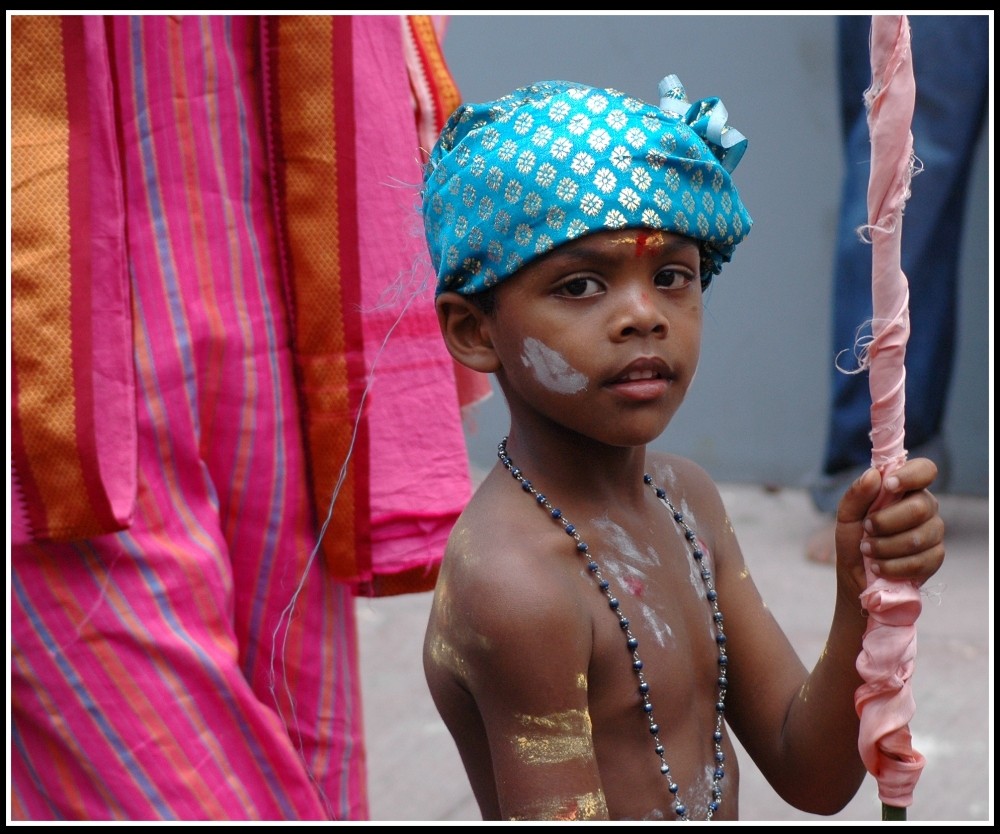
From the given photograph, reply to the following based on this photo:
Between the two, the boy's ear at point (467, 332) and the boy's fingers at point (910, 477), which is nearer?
the boy's fingers at point (910, 477)

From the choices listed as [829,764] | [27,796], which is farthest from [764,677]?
[27,796]

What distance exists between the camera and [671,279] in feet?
4.91

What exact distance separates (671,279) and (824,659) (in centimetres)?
46

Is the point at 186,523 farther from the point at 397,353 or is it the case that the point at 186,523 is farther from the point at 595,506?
the point at 595,506

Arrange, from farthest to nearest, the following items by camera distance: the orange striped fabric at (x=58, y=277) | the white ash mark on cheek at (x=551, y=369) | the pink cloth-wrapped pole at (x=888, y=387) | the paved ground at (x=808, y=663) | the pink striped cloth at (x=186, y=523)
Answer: the paved ground at (x=808, y=663) → the pink striped cloth at (x=186, y=523) → the orange striped fabric at (x=58, y=277) → the white ash mark on cheek at (x=551, y=369) → the pink cloth-wrapped pole at (x=888, y=387)

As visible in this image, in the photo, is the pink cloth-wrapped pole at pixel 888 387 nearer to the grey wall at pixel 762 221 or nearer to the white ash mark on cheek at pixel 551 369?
the white ash mark on cheek at pixel 551 369

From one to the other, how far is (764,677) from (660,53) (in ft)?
12.7

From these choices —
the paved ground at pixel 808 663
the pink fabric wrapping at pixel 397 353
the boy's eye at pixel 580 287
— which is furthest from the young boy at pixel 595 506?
the paved ground at pixel 808 663

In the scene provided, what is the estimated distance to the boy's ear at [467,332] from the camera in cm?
155

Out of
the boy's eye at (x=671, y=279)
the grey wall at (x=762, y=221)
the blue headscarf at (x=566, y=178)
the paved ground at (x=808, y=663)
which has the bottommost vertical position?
the paved ground at (x=808, y=663)

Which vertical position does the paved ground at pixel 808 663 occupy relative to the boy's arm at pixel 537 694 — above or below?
below

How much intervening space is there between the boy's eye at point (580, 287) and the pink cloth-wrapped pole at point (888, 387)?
0.28 metres

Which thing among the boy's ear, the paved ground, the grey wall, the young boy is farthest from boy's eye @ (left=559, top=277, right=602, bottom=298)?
the grey wall

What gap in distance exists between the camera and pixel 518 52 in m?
4.97
